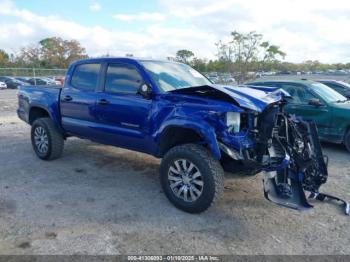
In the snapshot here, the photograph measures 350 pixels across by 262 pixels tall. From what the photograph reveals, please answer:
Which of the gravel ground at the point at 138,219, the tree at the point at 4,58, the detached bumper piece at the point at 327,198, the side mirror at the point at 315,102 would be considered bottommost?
the gravel ground at the point at 138,219

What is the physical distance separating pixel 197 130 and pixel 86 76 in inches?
101

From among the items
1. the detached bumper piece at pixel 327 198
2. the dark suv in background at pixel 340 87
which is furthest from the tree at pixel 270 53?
the detached bumper piece at pixel 327 198

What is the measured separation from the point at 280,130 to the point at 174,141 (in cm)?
137

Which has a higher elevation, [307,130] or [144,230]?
[307,130]

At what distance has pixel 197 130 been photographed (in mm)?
3936

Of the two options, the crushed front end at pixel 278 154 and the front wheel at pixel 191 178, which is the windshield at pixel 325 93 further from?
the front wheel at pixel 191 178

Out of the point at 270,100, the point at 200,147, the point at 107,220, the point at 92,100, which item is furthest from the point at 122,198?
the point at 270,100

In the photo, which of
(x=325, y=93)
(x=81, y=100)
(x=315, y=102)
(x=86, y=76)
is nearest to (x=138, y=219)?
(x=81, y=100)

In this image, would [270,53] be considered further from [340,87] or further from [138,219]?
[138,219]

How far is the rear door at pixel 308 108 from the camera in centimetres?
721

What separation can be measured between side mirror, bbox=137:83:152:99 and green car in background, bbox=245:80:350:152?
2.85 metres

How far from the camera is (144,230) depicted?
3.68m

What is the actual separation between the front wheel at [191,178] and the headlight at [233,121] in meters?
0.41

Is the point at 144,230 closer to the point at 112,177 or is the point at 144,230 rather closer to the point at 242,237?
the point at 242,237
